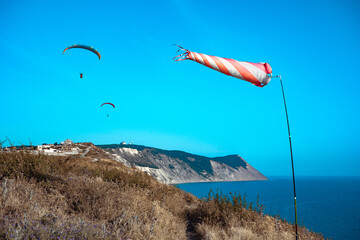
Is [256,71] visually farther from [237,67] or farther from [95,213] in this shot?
[95,213]

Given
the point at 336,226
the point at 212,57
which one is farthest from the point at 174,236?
the point at 336,226

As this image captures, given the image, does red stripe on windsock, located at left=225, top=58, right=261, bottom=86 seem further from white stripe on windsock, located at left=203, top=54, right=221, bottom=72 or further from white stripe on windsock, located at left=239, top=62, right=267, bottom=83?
white stripe on windsock, located at left=203, top=54, right=221, bottom=72

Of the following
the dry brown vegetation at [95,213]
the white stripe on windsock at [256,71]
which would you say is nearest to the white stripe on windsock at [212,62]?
the white stripe on windsock at [256,71]

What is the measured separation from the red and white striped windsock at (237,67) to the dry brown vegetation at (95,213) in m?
3.97

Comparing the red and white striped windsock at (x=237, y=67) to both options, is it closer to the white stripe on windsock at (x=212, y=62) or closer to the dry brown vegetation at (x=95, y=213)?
the white stripe on windsock at (x=212, y=62)

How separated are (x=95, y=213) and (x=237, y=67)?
516cm

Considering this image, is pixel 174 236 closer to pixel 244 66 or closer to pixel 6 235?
pixel 6 235

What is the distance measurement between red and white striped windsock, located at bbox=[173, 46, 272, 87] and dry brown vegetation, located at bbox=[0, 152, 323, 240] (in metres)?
3.97

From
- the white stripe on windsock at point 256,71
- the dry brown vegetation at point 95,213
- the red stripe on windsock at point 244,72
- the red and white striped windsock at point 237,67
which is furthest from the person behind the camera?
the white stripe on windsock at point 256,71

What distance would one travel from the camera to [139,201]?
6.60m

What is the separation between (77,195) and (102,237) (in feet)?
7.97

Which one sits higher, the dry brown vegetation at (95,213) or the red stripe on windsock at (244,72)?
the red stripe on windsock at (244,72)

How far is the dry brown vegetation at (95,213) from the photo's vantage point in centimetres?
423

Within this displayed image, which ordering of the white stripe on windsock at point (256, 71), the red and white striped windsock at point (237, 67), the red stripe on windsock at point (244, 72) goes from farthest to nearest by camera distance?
the white stripe on windsock at point (256, 71) → the red stripe on windsock at point (244, 72) → the red and white striped windsock at point (237, 67)
